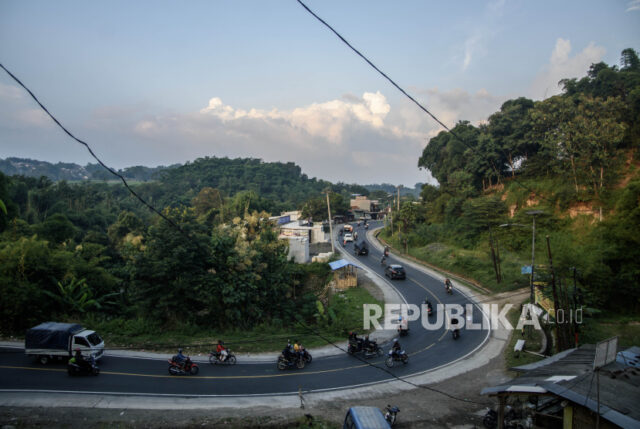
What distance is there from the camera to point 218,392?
1403cm

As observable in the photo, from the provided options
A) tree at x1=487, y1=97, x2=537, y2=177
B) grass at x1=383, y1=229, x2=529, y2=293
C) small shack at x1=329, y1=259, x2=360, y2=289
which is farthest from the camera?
tree at x1=487, y1=97, x2=537, y2=177

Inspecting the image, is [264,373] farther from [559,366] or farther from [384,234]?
[384,234]

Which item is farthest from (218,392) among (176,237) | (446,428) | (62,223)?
(62,223)

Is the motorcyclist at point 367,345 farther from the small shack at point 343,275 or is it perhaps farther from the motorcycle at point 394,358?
the small shack at point 343,275

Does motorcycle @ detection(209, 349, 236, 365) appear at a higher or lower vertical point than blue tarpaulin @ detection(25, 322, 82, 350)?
lower

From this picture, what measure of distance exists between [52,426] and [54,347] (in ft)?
17.7

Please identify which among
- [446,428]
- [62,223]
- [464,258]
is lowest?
[446,428]

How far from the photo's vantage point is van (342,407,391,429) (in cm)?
944

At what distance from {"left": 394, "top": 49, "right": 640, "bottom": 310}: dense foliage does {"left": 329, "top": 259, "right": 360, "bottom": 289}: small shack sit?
36.4 feet

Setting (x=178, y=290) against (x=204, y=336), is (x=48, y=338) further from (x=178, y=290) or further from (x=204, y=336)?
(x=204, y=336)

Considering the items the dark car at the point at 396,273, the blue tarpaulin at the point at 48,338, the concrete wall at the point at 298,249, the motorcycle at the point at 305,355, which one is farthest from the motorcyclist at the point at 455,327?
the concrete wall at the point at 298,249

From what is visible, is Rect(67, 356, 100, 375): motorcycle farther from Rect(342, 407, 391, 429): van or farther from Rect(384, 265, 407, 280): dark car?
Rect(384, 265, 407, 280): dark car

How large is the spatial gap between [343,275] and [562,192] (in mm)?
25535

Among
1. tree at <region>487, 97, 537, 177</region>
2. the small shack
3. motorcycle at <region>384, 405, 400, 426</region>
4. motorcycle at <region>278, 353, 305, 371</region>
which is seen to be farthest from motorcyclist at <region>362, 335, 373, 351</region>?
tree at <region>487, 97, 537, 177</region>
